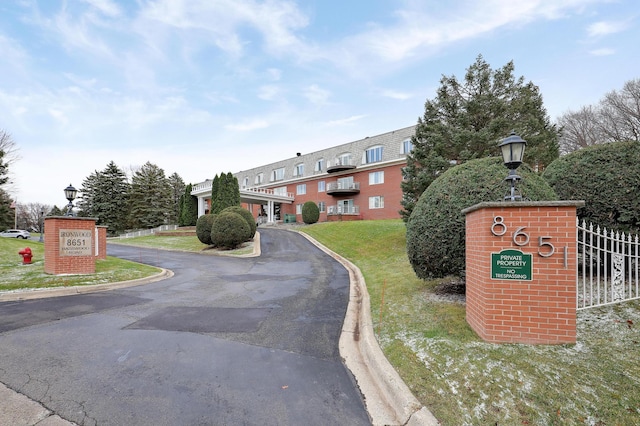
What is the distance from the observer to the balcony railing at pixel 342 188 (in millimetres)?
35938

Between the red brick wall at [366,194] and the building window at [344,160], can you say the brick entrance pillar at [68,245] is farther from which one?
the building window at [344,160]

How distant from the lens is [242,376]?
367 centimetres

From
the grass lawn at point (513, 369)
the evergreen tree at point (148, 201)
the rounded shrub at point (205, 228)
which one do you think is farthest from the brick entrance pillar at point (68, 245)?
the evergreen tree at point (148, 201)

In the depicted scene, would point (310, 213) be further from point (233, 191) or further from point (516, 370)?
point (516, 370)

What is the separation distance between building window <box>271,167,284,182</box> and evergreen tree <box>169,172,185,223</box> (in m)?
15.0

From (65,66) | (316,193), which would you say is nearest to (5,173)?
(65,66)

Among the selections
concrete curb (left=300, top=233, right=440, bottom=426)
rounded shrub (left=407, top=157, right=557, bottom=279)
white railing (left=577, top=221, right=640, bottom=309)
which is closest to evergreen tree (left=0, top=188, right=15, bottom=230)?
concrete curb (left=300, top=233, right=440, bottom=426)

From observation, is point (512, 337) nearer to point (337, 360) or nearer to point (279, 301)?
point (337, 360)

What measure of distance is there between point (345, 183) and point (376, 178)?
4.12 m

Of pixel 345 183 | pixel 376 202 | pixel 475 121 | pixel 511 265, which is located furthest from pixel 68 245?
pixel 345 183

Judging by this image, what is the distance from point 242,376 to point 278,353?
30.0 inches

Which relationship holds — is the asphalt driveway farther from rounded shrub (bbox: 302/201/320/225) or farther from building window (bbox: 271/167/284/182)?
building window (bbox: 271/167/284/182)

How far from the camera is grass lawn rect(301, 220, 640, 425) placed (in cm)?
274

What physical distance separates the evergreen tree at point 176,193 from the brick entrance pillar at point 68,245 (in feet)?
129
